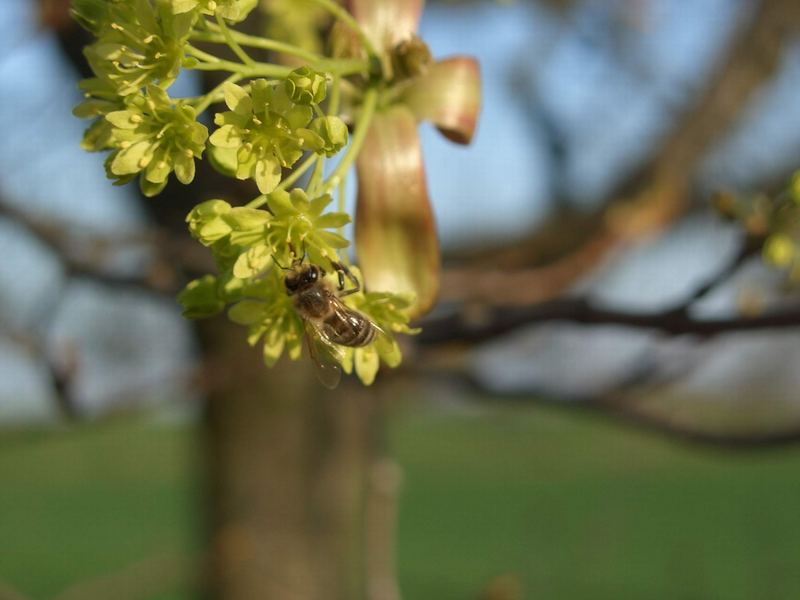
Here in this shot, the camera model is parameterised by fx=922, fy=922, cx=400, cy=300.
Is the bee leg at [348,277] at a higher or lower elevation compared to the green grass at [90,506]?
higher

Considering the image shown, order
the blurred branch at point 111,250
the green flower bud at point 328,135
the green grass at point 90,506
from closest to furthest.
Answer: the green flower bud at point 328,135 → the blurred branch at point 111,250 → the green grass at point 90,506

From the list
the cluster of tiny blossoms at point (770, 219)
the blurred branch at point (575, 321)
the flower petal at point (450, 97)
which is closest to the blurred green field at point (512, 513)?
the blurred branch at point (575, 321)

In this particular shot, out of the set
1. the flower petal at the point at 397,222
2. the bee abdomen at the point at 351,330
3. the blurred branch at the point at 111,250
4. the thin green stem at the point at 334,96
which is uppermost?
the thin green stem at the point at 334,96

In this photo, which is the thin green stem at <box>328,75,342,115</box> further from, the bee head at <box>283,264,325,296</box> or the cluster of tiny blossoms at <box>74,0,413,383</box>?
the bee head at <box>283,264,325,296</box>

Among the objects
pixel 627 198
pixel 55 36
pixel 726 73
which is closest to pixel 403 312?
pixel 55 36

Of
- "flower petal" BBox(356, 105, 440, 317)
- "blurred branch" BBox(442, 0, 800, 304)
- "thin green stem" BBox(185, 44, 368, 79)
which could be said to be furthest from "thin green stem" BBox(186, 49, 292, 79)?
"blurred branch" BBox(442, 0, 800, 304)

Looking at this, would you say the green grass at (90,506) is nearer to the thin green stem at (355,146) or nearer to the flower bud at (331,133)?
the thin green stem at (355,146)

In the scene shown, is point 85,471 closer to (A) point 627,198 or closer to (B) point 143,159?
(A) point 627,198
